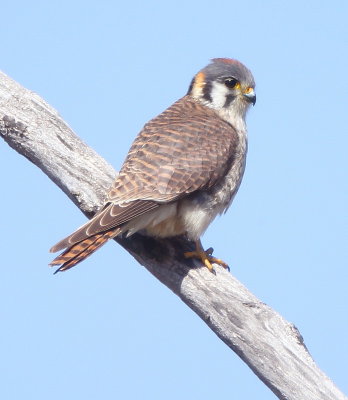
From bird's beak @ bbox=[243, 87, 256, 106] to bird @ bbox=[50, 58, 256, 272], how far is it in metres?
0.16

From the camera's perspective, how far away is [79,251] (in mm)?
4121

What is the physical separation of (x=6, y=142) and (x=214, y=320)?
1644 millimetres

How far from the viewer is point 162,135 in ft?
16.0

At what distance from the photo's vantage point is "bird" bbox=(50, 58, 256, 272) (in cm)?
425

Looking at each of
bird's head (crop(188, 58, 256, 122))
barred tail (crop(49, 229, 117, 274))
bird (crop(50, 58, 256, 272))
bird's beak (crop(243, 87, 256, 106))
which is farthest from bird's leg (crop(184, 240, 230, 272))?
bird's beak (crop(243, 87, 256, 106))

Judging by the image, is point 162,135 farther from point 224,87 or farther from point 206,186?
point 224,87

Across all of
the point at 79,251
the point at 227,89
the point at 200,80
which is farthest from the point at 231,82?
the point at 79,251

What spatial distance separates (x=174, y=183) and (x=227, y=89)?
1.23 metres

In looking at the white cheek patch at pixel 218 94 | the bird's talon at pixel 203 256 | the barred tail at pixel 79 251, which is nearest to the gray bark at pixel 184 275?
the bird's talon at pixel 203 256

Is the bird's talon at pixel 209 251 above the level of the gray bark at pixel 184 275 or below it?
above

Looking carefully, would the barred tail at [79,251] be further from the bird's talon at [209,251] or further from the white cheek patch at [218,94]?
the white cheek patch at [218,94]

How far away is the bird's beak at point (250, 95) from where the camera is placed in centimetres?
549

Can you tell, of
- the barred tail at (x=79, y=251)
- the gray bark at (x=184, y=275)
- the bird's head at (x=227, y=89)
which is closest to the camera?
the gray bark at (x=184, y=275)

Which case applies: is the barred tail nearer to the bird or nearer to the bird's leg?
the bird
